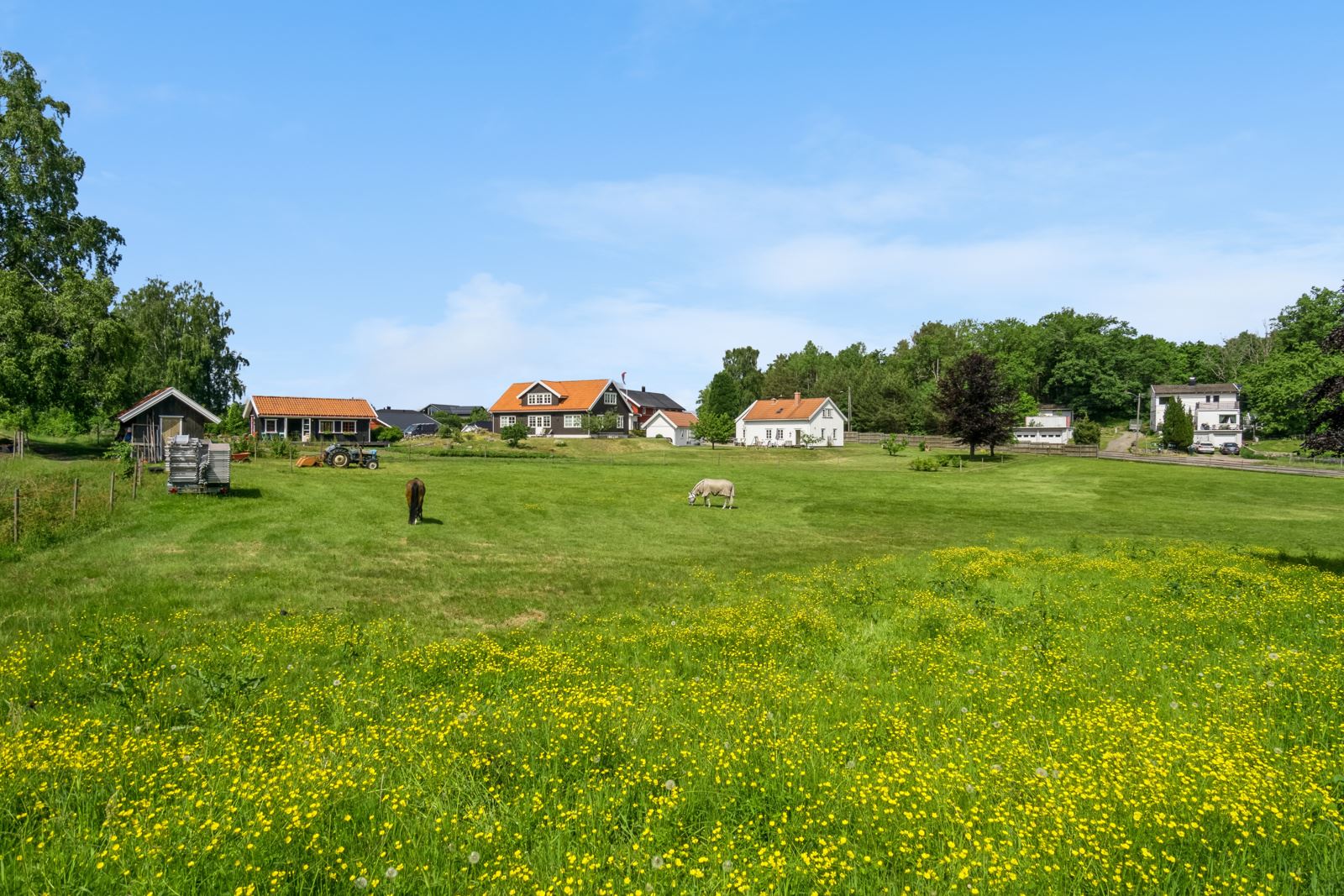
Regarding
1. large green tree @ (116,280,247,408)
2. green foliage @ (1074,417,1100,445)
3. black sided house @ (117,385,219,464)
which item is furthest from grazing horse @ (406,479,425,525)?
green foliage @ (1074,417,1100,445)

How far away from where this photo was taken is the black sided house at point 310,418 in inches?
3071

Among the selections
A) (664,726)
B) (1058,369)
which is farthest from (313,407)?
(1058,369)

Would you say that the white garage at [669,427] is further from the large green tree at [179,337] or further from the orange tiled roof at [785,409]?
the large green tree at [179,337]

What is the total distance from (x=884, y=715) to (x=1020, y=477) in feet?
167

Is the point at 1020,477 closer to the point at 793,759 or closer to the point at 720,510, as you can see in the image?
the point at 720,510

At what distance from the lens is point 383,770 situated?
6.32m

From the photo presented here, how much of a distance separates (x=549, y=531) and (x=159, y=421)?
39.2 m

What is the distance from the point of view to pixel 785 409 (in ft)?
341

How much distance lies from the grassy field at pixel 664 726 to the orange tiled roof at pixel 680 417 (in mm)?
90411

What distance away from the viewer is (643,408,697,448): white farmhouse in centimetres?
10738

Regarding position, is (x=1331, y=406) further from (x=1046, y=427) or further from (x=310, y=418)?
(x=1046, y=427)

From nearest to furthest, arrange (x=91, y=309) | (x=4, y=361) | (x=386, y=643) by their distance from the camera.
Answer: (x=386, y=643) → (x=4, y=361) → (x=91, y=309)

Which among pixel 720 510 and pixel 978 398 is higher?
pixel 978 398

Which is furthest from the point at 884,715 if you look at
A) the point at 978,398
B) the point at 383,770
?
the point at 978,398
